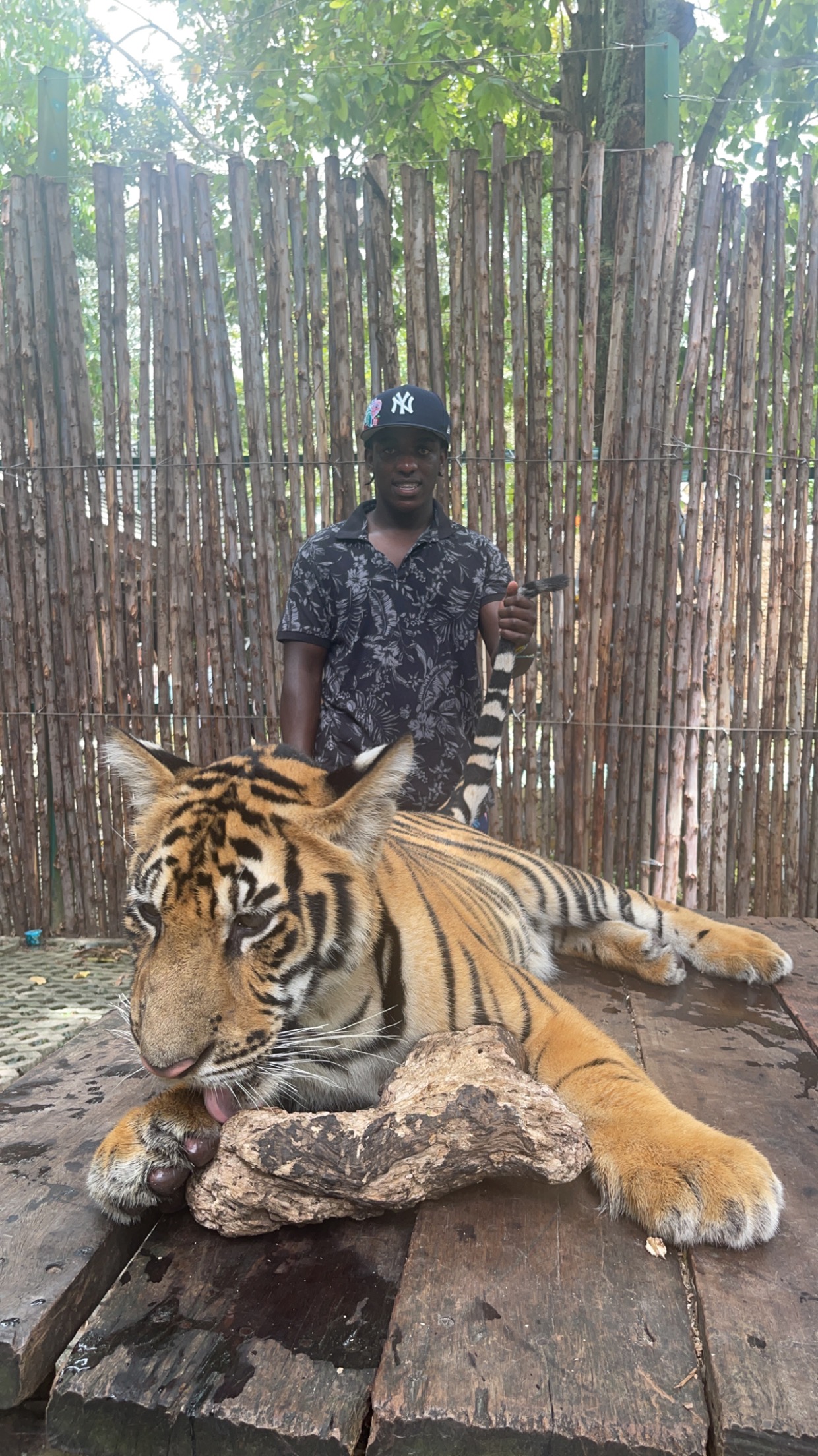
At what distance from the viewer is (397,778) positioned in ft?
5.53

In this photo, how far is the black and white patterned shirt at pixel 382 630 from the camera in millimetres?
3217

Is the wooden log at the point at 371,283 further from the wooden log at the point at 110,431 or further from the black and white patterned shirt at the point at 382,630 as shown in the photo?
the black and white patterned shirt at the point at 382,630

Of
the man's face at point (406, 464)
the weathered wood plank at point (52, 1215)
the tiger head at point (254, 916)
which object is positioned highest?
the man's face at point (406, 464)

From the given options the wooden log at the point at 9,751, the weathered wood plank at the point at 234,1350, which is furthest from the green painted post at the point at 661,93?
the weathered wood plank at the point at 234,1350

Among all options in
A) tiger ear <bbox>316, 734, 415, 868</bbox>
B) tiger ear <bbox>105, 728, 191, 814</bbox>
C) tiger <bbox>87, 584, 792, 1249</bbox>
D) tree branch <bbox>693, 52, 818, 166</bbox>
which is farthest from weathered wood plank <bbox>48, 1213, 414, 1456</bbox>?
tree branch <bbox>693, 52, 818, 166</bbox>

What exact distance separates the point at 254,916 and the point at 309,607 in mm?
1799

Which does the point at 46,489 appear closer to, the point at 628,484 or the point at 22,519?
the point at 22,519

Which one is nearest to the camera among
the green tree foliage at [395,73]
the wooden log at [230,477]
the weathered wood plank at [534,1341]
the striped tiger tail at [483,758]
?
the weathered wood plank at [534,1341]

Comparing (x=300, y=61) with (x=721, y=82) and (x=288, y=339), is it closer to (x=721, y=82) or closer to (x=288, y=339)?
(x=721, y=82)

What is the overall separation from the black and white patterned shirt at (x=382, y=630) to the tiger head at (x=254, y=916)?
138 centimetres

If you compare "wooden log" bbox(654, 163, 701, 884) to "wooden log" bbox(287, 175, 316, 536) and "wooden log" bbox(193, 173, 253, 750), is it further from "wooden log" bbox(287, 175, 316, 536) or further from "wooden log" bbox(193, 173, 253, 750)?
"wooden log" bbox(193, 173, 253, 750)

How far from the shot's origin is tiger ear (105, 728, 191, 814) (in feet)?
5.81

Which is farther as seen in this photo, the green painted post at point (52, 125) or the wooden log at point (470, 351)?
the green painted post at point (52, 125)

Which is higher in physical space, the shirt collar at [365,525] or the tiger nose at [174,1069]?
the shirt collar at [365,525]
